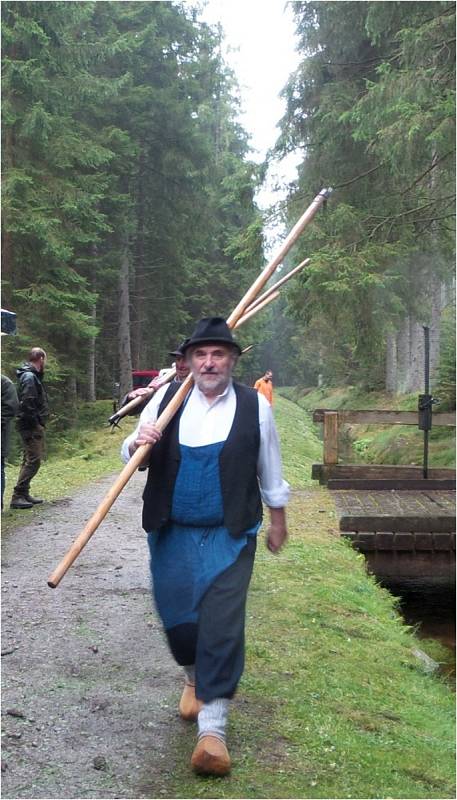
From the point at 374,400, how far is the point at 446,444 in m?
15.2

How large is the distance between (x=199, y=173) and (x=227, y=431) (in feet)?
77.5

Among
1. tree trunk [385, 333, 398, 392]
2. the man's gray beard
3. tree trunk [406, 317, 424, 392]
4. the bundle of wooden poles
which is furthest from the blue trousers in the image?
tree trunk [385, 333, 398, 392]

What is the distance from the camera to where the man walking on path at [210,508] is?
3730mm

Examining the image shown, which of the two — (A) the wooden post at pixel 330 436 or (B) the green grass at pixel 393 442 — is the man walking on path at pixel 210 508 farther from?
(B) the green grass at pixel 393 442

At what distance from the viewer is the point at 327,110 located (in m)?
14.7

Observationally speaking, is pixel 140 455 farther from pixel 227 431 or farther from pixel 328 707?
pixel 328 707

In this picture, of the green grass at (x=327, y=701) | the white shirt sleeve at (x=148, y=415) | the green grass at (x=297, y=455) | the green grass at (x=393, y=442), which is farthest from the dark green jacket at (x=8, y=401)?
the green grass at (x=393, y=442)

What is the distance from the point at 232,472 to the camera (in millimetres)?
3822

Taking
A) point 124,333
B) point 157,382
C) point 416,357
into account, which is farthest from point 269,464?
point 124,333

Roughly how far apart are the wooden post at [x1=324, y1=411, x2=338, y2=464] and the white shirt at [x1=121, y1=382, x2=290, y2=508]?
9032 mm

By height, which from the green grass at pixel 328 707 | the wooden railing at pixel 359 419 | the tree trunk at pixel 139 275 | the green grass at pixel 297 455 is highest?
the tree trunk at pixel 139 275

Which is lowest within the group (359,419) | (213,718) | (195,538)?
(213,718)

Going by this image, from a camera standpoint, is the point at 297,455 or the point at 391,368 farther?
the point at 391,368

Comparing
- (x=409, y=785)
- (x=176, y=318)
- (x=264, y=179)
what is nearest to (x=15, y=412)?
(x=409, y=785)
